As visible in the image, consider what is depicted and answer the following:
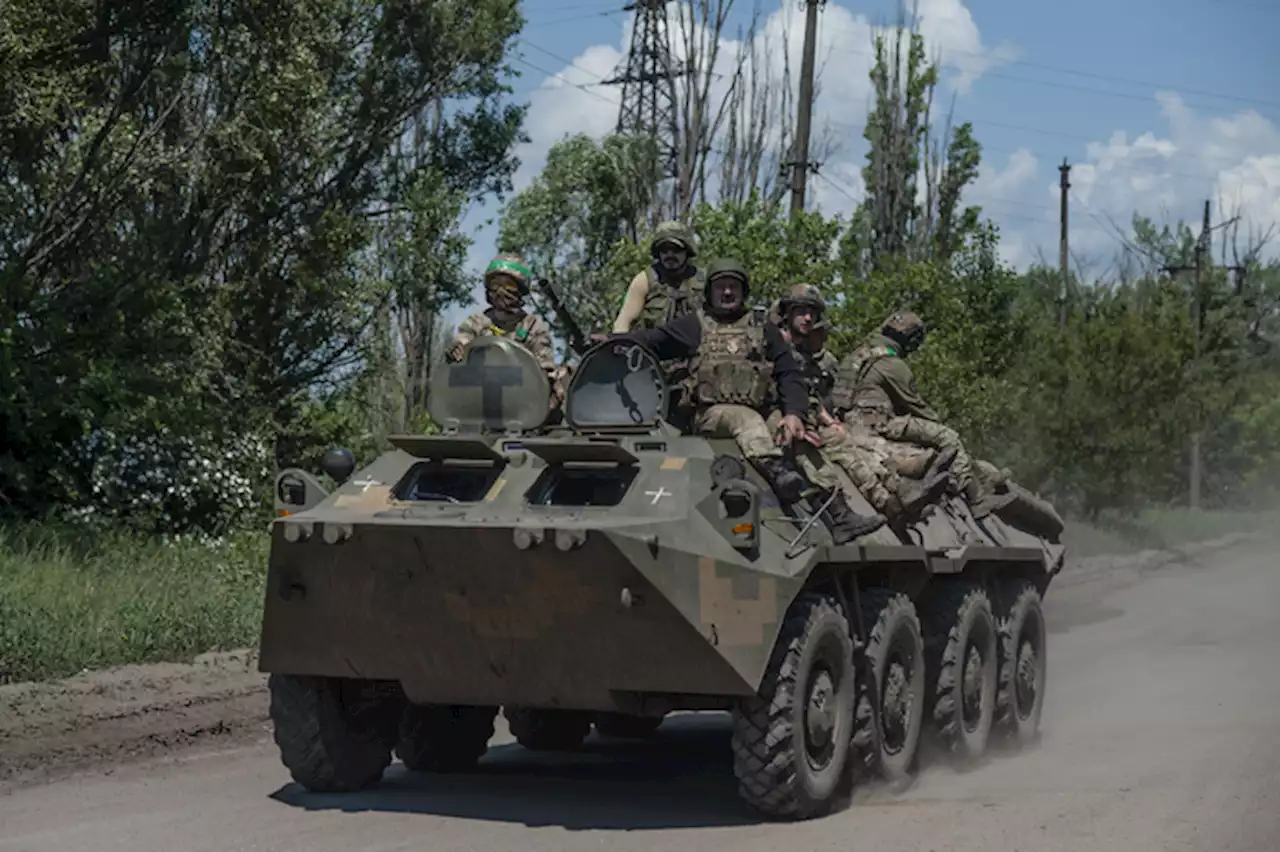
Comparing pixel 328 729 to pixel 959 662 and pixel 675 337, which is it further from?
pixel 959 662

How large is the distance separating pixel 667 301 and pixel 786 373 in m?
1.43

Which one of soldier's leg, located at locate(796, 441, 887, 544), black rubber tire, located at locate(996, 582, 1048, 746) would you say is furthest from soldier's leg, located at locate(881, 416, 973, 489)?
soldier's leg, located at locate(796, 441, 887, 544)

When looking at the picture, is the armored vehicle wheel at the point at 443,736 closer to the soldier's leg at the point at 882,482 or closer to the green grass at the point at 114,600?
the soldier's leg at the point at 882,482

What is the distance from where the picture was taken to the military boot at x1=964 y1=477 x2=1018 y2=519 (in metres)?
12.5

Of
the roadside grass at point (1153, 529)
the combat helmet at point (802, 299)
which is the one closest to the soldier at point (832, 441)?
the combat helmet at point (802, 299)

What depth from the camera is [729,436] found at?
9.59 meters

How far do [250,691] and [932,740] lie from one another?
14.2 feet

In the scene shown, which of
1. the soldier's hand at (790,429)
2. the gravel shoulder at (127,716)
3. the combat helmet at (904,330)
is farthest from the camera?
the combat helmet at (904,330)

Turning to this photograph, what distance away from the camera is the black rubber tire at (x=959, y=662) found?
36.0ft

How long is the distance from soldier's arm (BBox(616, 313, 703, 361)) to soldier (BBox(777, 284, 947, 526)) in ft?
1.85

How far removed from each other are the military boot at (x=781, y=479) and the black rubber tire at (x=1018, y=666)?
335 cm

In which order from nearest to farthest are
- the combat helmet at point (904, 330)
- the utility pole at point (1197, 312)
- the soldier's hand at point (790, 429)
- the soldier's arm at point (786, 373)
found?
the soldier's hand at point (790, 429) < the soldier's arm at point (786, 373) < the combat helmet at point (904, 330) < the utility pole at point (1197, 312)

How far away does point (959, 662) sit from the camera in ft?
36.5

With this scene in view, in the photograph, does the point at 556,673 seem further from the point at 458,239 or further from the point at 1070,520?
the point at 1070,520
